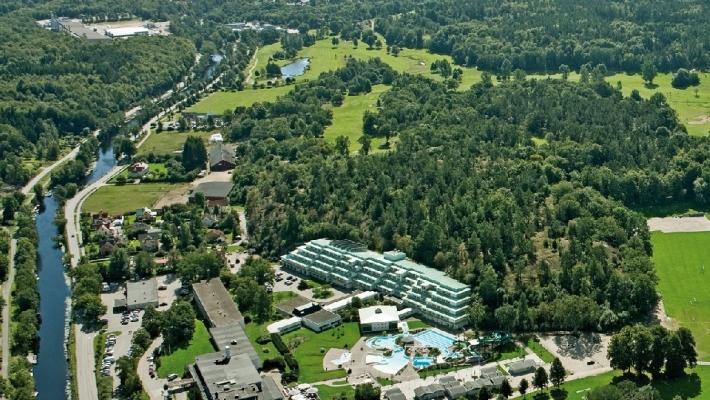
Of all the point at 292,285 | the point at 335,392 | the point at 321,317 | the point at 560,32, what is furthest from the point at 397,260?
the point at 560,32

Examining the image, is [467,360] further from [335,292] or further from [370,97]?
[370,97]

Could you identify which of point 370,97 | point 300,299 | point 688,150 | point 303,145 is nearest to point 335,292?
point 300,299

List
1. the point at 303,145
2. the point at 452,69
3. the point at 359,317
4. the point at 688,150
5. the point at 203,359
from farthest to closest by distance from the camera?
1. the point at 452,69
2. the point at 303,145
3. the point at 688,150
4. the point at 359,317
5. the point at 203,359

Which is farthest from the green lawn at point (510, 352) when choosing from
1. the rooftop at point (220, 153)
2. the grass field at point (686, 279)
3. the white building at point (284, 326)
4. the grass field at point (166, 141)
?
the grass field at point (166, 141)

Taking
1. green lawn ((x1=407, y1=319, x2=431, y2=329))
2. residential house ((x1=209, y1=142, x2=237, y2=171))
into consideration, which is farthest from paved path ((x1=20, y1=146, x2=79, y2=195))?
green lawn ((x1=407, y1=319, x2=431, y2=329))

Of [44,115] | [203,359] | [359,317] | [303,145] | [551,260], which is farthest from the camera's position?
[44,115]

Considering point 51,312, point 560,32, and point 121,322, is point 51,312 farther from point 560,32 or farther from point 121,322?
point 560,32

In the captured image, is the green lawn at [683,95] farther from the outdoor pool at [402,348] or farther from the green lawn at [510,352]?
the outdoor pool at [402,348]
